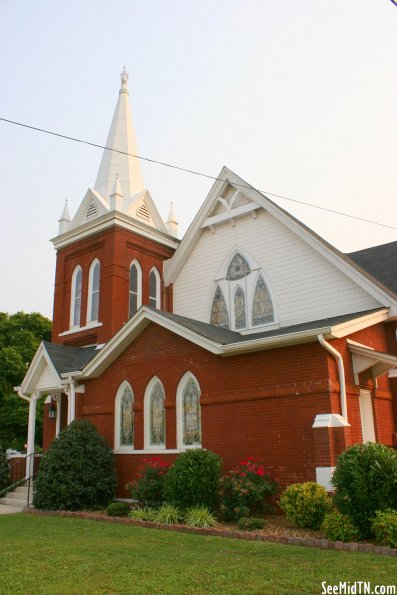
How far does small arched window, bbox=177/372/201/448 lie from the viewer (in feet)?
45.5

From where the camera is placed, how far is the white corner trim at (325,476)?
424 inches

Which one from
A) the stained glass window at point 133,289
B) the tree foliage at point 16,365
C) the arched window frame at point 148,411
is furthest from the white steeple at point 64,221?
the tree foliage at point 16,365

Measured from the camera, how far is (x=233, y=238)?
60.6 feet

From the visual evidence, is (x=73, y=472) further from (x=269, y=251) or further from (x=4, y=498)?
(x=269, y=251)

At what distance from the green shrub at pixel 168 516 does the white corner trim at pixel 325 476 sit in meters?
2.94

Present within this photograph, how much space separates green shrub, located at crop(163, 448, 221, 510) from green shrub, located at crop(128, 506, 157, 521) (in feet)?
1.51

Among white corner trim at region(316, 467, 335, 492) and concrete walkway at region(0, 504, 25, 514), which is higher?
white corner trim at region(316, 467, 335, 492)

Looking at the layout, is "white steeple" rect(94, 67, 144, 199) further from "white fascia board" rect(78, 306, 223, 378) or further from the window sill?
"white fascia board" rect(78, 306, 223, 378)

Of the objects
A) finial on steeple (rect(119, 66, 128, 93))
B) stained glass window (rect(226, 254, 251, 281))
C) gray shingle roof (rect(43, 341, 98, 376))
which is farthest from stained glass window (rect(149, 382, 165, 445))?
finial on steeple (rect(119, 66, 128, 93))

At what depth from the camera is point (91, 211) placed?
21391 mm

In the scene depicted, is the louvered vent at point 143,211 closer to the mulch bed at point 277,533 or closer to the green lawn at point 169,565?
the mulch bed at point 277,533

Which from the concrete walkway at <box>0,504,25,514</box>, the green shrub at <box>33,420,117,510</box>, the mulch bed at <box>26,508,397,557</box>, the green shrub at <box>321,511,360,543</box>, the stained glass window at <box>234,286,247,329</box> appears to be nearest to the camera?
the mulch bed at <box>26,508,397,557</box>

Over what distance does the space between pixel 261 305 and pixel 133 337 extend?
420cm

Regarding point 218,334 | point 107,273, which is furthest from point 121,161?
point 218,334
